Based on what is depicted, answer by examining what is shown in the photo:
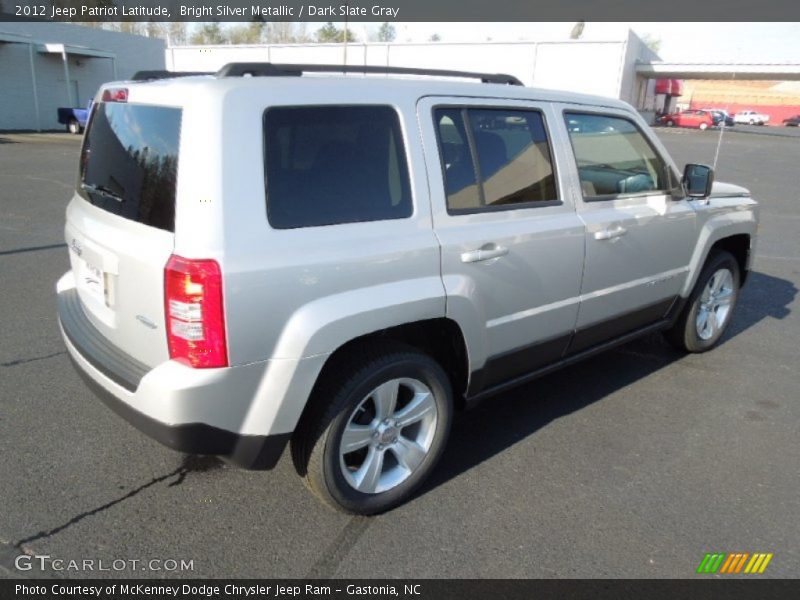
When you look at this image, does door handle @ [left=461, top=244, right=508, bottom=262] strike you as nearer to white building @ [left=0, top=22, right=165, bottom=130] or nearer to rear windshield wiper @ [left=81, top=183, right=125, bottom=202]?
rear windshield wiper @ [left=81, top=183, right=125, bottom=202]

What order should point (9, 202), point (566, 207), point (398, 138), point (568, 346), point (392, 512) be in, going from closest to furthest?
point (398, 138)
point (392, 512)
point (566, 207)
point (568, 346)
point (9, 202)

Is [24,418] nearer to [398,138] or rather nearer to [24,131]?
[398,138]

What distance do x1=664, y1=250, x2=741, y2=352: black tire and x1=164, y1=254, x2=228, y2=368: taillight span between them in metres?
3.64

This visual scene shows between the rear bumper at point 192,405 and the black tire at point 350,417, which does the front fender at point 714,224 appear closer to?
the black tire at point 350,417

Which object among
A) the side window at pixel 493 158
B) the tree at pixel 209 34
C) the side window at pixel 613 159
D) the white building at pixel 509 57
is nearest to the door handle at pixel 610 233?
the side window at pixel 613 159

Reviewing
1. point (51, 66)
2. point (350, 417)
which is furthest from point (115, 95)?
point (51, 66)

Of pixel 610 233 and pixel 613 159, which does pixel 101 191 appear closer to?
pixel 610 233

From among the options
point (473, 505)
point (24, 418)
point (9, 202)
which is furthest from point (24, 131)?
point (473, 505)

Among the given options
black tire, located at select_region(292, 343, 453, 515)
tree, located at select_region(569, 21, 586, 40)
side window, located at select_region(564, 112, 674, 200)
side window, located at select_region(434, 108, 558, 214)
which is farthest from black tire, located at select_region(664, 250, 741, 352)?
tree, located at select_region(569, 21, 586, 40)

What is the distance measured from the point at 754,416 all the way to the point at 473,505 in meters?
2.19

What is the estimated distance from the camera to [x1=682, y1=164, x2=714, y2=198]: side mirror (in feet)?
13.5

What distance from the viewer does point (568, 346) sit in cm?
359

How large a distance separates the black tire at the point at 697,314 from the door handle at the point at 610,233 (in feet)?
4.18

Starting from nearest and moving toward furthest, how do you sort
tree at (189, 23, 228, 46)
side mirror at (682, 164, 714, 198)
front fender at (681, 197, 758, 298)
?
side mirror at (682, 164, 714, 198), front fender at (681, 197, 758, 298), tree at (189, 23, 228, 46)
